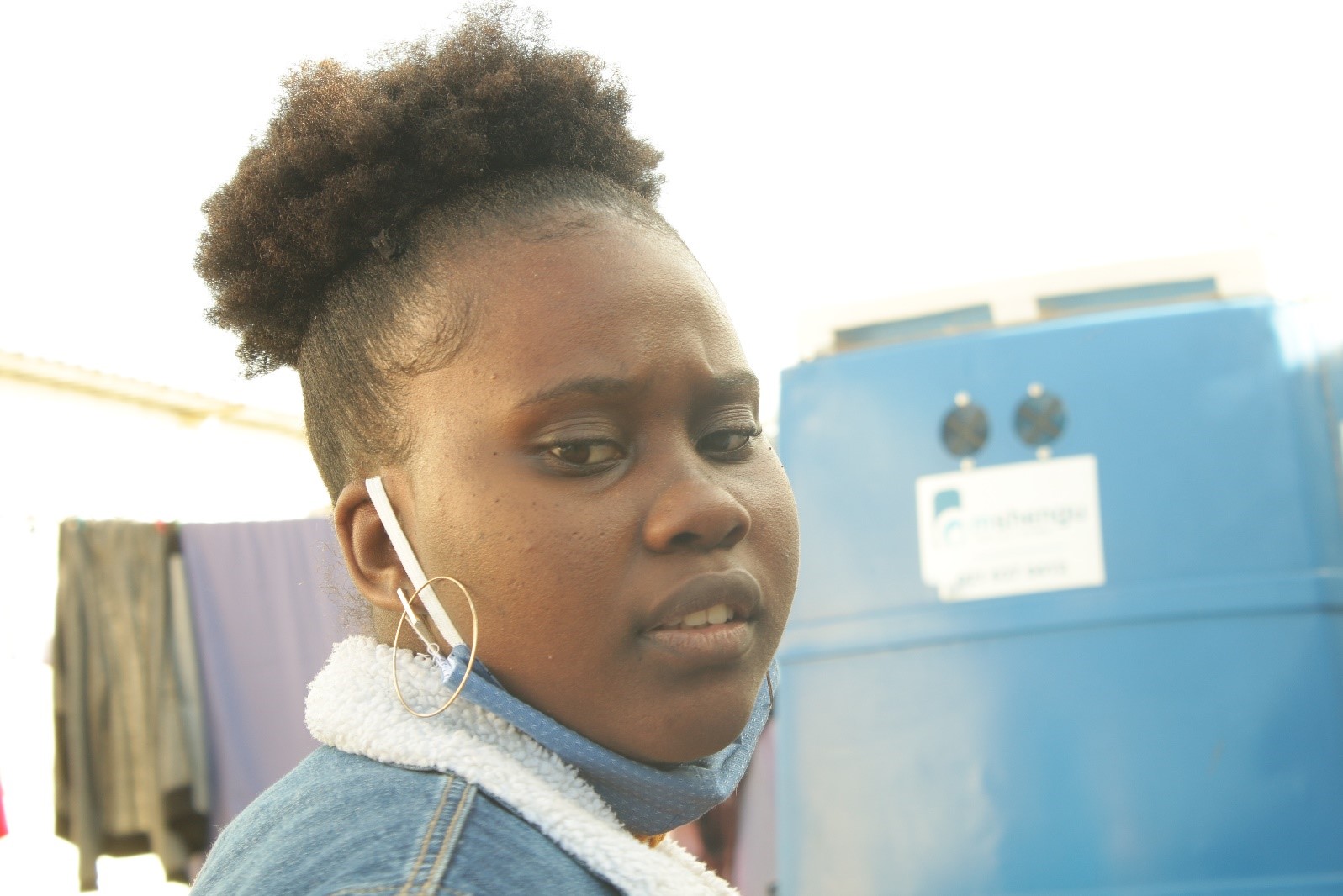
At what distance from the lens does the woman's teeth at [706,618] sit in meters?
1.20

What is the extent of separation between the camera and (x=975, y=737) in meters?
3.21

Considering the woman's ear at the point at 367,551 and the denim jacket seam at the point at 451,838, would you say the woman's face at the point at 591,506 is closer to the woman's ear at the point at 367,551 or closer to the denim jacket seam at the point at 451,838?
the woman's ear at the point at 367,551

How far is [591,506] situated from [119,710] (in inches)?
147

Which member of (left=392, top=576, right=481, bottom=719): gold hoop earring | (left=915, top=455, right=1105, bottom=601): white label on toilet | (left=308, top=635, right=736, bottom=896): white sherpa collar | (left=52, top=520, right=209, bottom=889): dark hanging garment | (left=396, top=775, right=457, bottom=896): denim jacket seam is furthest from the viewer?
(left=52, top=520, right=209, bottom=889): dark hanging garment

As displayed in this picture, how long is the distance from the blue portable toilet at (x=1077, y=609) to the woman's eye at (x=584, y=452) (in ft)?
7.42

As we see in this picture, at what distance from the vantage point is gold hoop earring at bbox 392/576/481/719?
1162 mm

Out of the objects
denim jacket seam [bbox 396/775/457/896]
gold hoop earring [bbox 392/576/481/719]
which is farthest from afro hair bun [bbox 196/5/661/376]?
denim jacket seam [bbox 396/775/457/896]

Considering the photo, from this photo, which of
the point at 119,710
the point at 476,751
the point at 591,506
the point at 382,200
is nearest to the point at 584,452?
the point at 591,506

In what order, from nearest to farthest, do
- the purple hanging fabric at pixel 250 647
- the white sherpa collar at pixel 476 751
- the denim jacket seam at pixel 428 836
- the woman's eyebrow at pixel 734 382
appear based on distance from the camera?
the denim jacket seam at pixel 428 836
the white sherpa collar at pixel 476 751
the woman's eyebrow at pixel 734 382
the purple hanging fabric at pixel 250 647

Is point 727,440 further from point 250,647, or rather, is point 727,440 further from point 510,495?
point 250,647

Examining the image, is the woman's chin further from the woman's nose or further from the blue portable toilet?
the blue portable toilet

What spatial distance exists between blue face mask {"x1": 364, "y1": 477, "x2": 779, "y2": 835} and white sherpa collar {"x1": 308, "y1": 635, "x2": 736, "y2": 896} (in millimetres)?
16

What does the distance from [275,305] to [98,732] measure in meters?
3.41

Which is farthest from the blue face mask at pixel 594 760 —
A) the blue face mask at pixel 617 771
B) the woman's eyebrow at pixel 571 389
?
the woman's eyebrow at pixel 571 389
